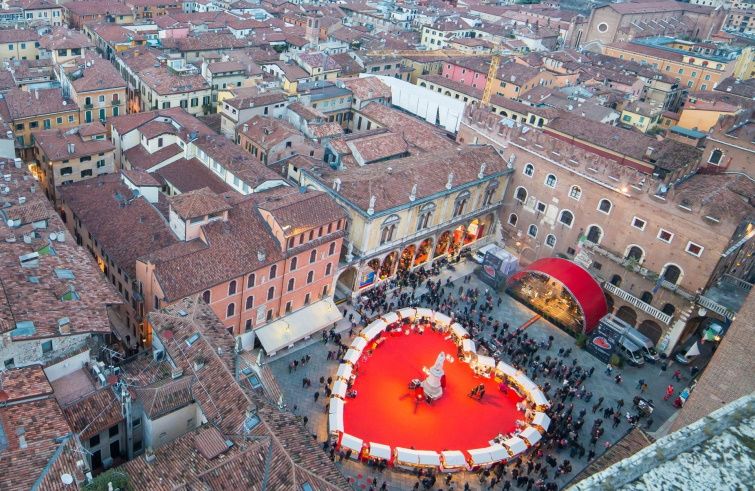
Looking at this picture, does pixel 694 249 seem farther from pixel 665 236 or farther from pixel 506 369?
pixel 506 369

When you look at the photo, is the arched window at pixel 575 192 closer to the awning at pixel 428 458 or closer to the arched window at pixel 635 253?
the arched window at pixel 635 253

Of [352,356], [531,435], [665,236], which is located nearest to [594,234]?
[665,236]

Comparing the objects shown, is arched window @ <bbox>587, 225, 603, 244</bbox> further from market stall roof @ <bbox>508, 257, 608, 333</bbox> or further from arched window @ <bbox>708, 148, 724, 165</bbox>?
arched window @ <bbox>708, 148, 724, 165</bbox>

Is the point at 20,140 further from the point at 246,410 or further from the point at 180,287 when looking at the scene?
the point at 246,410

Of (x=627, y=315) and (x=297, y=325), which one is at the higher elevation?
(x=627, y=315)

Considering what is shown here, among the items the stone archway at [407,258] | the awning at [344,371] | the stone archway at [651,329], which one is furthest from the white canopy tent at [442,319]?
the stone archway at [651,329]

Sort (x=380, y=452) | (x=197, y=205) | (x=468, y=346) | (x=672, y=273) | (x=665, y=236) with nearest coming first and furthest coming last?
(x=380, y=452) → (x=197, y=205) → (x=468, y=346) → (x=665, y=236) → (x=672, y=273)

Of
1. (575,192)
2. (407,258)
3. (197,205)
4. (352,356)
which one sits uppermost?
(575,192)
